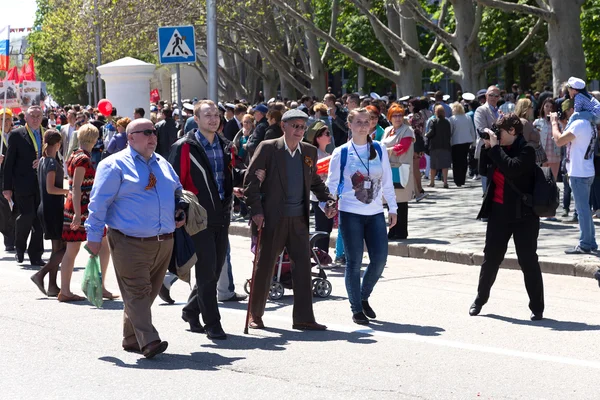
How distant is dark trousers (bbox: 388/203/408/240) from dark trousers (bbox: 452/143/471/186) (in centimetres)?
775

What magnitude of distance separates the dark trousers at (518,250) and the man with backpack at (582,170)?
3.31m

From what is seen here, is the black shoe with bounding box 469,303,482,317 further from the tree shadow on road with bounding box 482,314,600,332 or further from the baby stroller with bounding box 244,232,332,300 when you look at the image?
the baby stroller with bounding box 244,232,332,300

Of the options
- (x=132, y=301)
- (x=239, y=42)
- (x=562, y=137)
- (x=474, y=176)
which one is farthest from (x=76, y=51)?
(x=132, y=301)

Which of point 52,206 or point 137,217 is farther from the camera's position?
point 52,206

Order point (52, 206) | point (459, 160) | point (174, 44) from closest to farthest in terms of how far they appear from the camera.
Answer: point (52, 206) → point (174, 44) → point (459, 160)

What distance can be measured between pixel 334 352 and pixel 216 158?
75.7 inches

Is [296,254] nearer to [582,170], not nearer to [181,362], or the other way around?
[181,362]

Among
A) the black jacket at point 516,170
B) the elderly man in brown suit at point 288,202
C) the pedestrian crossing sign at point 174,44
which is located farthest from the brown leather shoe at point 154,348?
the pedestrian crossing sign at point 174,44

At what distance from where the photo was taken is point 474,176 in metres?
24.5

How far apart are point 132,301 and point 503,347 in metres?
2.66

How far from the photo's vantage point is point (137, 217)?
7688mm

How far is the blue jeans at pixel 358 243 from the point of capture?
9.07 m

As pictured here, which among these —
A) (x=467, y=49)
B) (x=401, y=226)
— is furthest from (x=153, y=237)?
(x=467, y=49)

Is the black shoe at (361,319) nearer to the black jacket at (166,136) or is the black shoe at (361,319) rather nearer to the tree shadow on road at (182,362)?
the tree shadow on road at (182,362)
